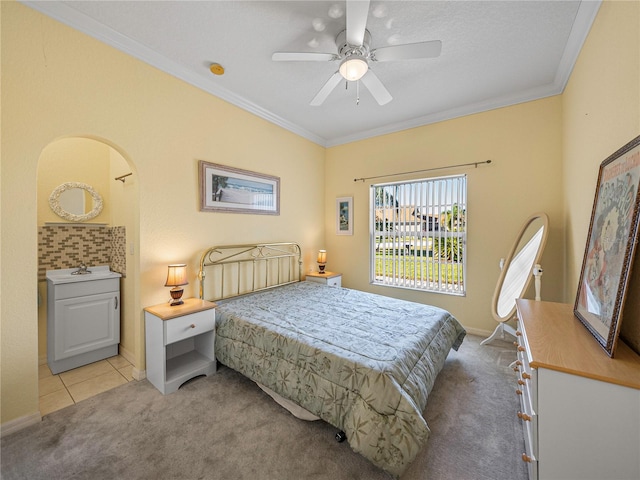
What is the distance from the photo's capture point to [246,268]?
3254mm

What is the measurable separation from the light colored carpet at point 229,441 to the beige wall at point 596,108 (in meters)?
1.57

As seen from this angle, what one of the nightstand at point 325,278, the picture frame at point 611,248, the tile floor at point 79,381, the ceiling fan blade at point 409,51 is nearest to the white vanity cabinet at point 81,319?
the tile floor at point 79,381

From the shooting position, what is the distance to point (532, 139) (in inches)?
113

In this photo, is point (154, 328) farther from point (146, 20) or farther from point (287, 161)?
point (287, 161)

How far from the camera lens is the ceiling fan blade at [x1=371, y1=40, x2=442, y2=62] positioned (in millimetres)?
1713

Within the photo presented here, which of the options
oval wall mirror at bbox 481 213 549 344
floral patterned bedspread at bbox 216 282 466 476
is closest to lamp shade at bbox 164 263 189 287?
floral patterned bedspread at bbox 216 282 466 476

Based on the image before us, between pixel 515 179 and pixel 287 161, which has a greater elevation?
pixel 287 161

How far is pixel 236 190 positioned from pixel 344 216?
1.93 metres

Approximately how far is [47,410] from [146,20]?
302 centimetres

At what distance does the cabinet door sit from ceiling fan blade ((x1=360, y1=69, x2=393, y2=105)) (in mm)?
3257

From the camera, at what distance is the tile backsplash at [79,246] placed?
265 cm

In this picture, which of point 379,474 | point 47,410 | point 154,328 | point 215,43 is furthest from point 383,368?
point 215,43

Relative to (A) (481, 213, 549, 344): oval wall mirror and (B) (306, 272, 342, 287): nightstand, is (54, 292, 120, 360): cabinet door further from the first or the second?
(A) (481, 213, 549, 344): oval wall mirror

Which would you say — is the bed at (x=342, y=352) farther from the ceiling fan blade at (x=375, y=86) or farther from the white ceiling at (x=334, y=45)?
the ceiling fan blade at (x=375, y=86)
